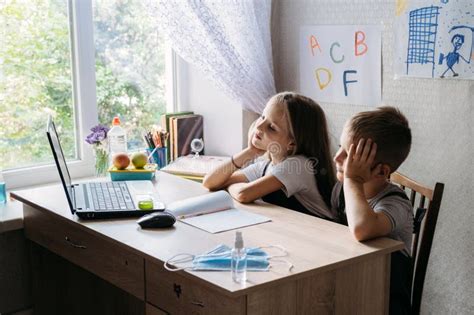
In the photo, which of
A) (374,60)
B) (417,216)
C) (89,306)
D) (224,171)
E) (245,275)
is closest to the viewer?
(245,275)

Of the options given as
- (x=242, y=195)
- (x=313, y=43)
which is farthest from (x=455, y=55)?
(x=242, y=195)

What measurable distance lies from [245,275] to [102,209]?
665mm

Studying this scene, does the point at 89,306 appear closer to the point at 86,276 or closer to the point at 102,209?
the point at 86,276

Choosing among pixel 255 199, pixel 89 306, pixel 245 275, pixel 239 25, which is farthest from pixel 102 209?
pixel 239 25

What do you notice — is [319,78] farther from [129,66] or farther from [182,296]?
[182,296]

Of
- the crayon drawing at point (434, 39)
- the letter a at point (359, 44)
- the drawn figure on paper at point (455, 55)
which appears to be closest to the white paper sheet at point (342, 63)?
the letter a at point (359, 44)

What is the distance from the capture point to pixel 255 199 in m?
2.22

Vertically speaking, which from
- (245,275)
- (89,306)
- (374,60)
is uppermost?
(374,60)

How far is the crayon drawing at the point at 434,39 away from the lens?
2.20 m

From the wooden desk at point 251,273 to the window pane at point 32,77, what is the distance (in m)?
0.61

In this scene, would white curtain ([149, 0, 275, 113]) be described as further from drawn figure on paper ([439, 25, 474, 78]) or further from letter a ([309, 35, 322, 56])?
drawn figure on paper ([439, 25, 474, 78])

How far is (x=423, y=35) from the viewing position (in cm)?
233

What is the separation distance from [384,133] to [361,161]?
0.34ft

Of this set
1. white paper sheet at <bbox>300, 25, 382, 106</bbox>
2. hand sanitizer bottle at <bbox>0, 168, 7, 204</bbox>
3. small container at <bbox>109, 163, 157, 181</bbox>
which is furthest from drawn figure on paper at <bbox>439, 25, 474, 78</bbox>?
hand sanitizer bottle at <bbox>0, 168, 7, 204</bbox>
